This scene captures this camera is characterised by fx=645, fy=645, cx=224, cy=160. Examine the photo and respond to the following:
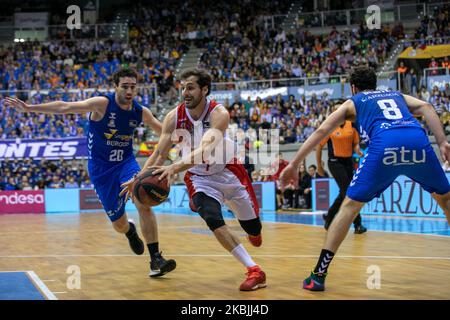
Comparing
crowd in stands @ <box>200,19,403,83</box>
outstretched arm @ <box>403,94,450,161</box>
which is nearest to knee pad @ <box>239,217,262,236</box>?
outstretched arm @ <box>403,94,450,161</box>

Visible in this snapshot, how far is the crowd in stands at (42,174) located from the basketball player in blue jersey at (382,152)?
749 inches

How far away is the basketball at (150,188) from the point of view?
5.86m

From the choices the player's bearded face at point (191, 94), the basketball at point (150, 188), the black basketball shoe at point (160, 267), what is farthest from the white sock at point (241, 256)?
the player's bearded face at point (191, 94)

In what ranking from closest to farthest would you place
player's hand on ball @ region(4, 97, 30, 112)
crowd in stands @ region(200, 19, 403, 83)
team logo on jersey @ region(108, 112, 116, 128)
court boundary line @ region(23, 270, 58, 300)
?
court boundary line @ region(23, 270, 58, 300) < player's hand on ball @ region(4, 97, 30, 112) < team logo on jersey @ region(108, 112, 116, 128) < crowd in stands @ region(200, 19, 403, 83)

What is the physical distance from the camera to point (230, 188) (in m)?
6.22

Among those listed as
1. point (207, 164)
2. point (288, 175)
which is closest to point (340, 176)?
point (207, 164)

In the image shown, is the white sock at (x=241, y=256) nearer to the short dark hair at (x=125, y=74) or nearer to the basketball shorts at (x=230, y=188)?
the basketball shorts at (x=230, y=188)

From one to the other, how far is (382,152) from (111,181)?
3366 mm

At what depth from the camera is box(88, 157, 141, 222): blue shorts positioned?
7.45 meters

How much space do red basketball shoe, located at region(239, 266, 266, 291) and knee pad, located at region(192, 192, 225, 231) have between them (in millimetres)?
504

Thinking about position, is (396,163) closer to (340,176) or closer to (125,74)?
(125,74)

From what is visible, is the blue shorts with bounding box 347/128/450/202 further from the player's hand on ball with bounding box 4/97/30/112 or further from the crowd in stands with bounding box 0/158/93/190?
the crowd in stands with bounding box 0/158/93/190

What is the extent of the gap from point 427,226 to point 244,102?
14137mm
